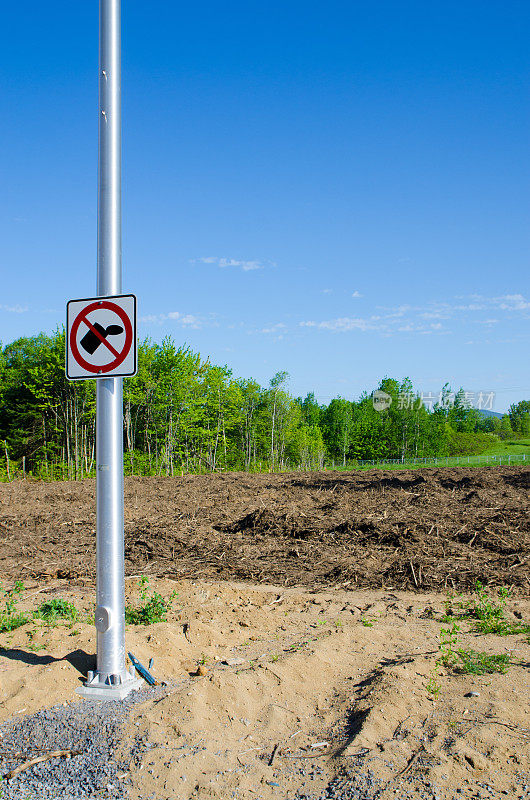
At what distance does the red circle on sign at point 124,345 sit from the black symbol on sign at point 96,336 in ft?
0.22

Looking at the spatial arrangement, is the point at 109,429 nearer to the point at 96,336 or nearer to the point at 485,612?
the point at 96,336

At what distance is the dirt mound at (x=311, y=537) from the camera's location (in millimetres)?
8078

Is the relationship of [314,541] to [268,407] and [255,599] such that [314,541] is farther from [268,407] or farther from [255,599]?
[268,407]

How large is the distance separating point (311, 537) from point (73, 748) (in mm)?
7107

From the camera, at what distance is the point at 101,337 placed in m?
4.31

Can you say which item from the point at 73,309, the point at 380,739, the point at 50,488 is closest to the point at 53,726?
the point at 380,739

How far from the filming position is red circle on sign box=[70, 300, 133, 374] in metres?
4.24

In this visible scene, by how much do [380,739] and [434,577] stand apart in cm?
453

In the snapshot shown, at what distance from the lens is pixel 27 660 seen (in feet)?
15.2

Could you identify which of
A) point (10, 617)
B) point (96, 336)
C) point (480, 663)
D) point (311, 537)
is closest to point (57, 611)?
point (10, 617)

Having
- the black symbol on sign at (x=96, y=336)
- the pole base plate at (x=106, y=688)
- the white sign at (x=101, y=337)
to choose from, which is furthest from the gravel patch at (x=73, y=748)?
the black symbol on sign at (x=96, y=336)

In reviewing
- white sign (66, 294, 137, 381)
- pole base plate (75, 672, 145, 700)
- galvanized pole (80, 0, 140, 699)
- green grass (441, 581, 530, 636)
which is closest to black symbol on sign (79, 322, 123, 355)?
white sign (66, 294, 137, 381)

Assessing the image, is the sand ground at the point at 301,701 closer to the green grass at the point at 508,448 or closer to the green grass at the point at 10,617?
the green grass at the point at 10,617

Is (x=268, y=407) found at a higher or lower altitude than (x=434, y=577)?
higher
